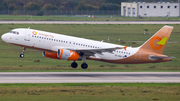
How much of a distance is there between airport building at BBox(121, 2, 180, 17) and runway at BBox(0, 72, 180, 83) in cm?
12224

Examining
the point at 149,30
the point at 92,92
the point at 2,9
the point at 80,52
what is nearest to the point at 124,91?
the point at 92,92

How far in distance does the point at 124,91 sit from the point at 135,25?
8624cm

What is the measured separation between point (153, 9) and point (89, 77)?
13083cm

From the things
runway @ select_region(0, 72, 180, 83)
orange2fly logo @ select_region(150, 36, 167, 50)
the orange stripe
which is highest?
orange2fly logo @ select_region(150, 36, 167, 50)

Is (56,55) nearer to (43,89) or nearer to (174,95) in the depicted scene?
(43,89)

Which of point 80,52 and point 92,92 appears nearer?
point 92,92

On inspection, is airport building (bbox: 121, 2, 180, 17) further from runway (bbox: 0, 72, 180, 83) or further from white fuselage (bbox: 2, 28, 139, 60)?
runway (bbox: 0, 72, 180, 83)

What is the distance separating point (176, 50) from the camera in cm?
7256

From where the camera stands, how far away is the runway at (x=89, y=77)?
38.0 metres

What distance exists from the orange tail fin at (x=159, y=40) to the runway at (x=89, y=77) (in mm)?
3883

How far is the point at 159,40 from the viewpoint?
46.3 m

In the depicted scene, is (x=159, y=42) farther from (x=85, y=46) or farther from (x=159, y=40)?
(x=85, y=46)

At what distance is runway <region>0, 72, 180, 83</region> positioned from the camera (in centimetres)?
3797

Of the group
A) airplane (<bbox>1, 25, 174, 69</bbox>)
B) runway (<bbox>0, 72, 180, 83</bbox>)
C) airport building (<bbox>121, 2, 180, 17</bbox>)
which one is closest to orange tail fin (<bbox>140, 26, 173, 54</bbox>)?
airplane (<bbox>1, 25, 174, 69</bbox>)
